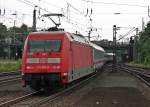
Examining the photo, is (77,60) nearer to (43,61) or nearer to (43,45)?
(43,45)

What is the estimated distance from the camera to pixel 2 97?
1906cm

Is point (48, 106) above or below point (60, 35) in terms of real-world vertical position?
below

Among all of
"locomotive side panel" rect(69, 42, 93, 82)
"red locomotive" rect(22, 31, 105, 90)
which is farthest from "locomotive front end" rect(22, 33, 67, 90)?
"locomotive side panel" rect(69, 42, 93, 82)

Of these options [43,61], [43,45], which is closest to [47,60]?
[43,61]

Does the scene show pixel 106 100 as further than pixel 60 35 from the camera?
No

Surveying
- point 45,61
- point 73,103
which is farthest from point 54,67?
point 73,103

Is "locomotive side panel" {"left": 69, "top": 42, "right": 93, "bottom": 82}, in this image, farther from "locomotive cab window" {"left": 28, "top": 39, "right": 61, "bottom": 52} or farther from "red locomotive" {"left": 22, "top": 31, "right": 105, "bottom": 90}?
"locomotive cab window" {"left": 28, "top": 39, "right": 61, "bottom": 52}

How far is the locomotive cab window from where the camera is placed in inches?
819

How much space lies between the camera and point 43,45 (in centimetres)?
2097

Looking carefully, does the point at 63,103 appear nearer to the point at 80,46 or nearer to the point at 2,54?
the point at 80,46

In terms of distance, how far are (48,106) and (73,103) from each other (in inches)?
52.4

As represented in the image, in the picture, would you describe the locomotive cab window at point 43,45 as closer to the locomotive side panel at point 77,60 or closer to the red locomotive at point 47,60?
the red locomotive at point 47,60

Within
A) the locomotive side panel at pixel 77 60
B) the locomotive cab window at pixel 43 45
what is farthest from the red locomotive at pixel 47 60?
the locomotive side panel at pixel 77 60

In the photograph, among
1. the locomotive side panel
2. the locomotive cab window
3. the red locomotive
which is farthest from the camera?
the locomotive side panel
